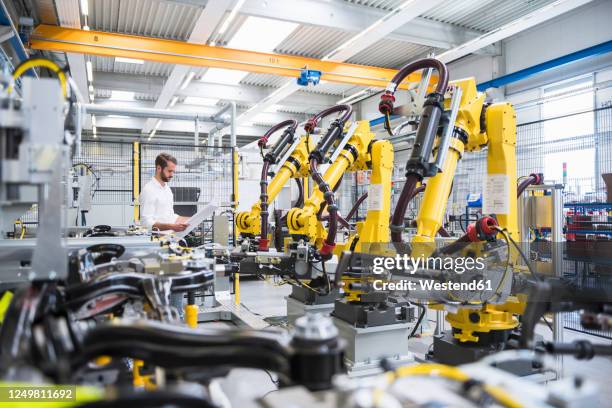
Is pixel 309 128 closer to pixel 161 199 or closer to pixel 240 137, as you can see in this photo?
pixel 161 199

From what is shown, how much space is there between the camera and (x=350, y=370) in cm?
362

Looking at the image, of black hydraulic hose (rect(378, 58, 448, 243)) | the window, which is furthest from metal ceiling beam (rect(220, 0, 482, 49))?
black hydraulic hose (rect(378, 58, 448, 243))

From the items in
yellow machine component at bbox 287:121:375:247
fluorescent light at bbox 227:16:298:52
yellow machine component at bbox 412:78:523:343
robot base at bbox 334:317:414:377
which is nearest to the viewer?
yellow machine component at bbox 412:78:523:343

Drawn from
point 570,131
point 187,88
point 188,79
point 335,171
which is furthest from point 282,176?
point 187,88

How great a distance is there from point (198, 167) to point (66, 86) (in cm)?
550

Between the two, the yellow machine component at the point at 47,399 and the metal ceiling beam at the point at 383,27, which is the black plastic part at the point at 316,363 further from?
the metal ceiling beam at the point at 383,27

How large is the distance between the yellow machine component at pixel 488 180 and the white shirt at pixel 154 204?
9.51 feet

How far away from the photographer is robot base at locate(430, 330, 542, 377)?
3021 millimetres

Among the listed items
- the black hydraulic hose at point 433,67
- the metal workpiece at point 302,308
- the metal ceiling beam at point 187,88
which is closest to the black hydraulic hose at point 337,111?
the black hydraulic hose at point 433,67

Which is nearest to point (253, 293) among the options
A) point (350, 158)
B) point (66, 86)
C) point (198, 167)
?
point (198, 167)

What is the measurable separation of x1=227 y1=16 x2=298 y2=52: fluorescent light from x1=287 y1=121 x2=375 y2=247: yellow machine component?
144 inches

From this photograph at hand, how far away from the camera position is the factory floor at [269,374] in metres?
2.90

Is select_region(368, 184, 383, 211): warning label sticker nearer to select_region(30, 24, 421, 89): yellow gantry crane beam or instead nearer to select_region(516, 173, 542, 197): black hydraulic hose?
select_region(516, 173, 542, 197): black hydraulic hose

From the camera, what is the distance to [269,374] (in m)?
3.00
